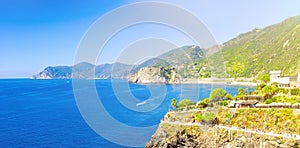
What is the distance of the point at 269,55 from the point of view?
315 feet

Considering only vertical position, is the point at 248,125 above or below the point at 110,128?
above

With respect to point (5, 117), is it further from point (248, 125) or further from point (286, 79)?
point (286, 79)

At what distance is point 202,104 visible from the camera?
88.8 ft

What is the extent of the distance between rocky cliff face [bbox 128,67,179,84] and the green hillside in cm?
2269

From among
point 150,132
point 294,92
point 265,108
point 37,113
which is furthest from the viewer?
point 37,113

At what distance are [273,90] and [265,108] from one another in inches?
236

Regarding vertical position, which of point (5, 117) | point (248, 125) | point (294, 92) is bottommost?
point (5, 117)

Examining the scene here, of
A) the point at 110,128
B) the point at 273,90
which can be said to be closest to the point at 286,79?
the point at 273,90

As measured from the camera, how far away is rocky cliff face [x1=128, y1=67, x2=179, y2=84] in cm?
10926

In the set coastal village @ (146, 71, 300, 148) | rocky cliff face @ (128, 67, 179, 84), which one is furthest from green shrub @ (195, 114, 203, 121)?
rocky cliff face @ (128, 67, 179, 84)

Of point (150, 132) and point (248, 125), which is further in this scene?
point (150, 132)

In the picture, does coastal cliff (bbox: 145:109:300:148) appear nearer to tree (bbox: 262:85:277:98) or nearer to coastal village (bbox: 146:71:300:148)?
coastal village (bbox: 146:71:300:148)

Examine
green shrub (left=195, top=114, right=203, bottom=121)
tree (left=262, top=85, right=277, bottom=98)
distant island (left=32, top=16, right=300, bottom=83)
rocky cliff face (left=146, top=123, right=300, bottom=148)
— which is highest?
distant island (left=32, top=16, right=300, bottom=83)

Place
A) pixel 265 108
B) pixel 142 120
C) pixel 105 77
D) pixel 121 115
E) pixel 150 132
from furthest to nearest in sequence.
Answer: pixel 105 77, pixel 121 115, pixel 142 120, pixel 150 132, pixel 265 108
